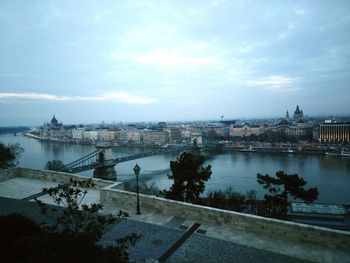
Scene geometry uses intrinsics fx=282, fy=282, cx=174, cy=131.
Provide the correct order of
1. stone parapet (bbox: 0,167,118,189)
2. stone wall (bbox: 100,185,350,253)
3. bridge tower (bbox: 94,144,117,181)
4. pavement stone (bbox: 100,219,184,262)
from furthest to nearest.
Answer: bridge tower (bbox: 94,144,117,181)
stone parapet (bbox: 0,167,118,189)
stone wall (bbox: 100,185,350,253)
pavement stone (bbox: 100,219,184,262)

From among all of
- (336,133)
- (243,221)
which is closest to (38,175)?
(243,221)

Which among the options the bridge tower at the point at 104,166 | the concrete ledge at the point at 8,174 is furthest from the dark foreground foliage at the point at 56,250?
the bridge tower at the point at 104,166

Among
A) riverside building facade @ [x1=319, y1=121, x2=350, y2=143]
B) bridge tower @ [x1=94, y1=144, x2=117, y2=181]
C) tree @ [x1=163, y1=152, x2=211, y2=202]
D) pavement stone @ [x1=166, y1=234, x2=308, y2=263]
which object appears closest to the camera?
pavement stone @ [x1=166, y1=234, x2=308, y2=263]

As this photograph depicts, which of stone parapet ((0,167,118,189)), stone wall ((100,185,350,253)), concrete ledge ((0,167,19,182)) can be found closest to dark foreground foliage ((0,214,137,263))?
stone wall ((100,185,350,253))

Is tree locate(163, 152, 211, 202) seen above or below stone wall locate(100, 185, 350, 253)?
below

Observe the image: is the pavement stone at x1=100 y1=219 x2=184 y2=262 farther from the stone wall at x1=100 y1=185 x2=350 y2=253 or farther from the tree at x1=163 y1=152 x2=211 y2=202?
the tree at x1=163 y1=152 x2=211 y2=202

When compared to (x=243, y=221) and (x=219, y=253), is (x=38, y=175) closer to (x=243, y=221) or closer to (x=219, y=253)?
(x=243, y=221)

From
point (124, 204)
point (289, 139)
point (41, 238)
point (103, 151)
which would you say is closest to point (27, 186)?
point (124, 204)

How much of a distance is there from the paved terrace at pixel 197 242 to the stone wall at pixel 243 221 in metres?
0.05

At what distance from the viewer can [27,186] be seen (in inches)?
342

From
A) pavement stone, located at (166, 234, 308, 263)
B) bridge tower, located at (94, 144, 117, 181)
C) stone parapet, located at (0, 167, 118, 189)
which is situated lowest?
bridge tower, located at (94, 144, 117, 181)

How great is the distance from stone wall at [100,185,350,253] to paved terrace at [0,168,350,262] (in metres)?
0.05

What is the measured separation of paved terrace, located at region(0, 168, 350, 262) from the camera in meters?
4.49

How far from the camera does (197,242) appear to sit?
4984 mm
